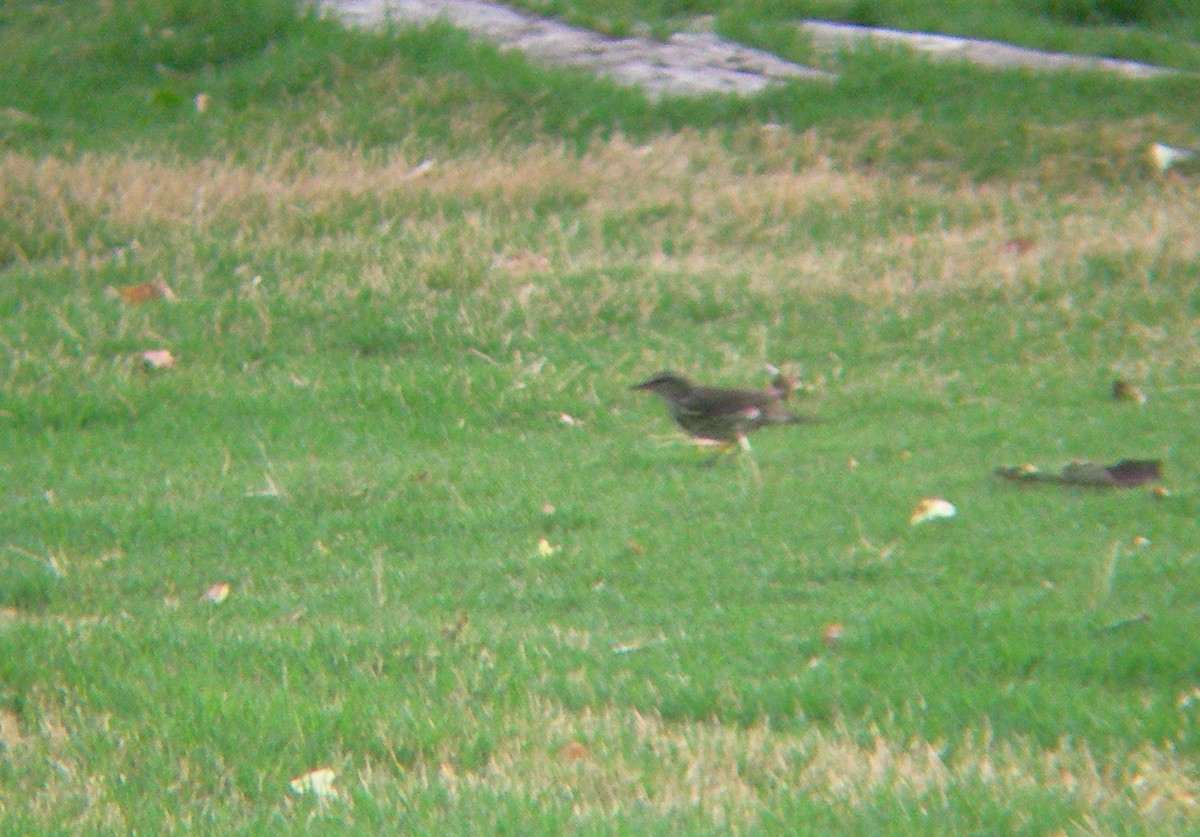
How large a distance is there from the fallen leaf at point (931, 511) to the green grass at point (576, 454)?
63 mm

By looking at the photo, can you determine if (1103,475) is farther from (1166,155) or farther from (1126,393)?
(1166,155)

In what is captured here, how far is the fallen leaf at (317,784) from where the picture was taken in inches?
162

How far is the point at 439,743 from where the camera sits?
174 inches

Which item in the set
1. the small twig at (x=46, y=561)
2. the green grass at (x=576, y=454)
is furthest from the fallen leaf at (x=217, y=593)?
the small twig at (x=46, y=561)

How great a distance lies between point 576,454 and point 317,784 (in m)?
3.42

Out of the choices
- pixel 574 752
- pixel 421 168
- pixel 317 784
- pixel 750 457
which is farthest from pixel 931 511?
pixel 421 168

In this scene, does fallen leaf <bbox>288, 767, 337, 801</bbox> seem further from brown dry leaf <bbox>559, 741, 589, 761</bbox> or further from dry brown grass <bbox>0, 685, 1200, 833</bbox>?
brown dry leaf <bbox>559, 741, 589, 761</bbox>

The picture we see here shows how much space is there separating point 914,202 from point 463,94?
4.05 metres

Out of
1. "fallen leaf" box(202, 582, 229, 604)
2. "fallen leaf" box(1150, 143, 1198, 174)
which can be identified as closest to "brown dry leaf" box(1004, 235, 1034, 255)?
"fallen leaf" box(1150, 143, 1198, 174)

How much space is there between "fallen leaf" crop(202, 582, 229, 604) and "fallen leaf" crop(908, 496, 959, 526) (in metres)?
2.53

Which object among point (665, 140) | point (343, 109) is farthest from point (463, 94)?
point (665, 140)

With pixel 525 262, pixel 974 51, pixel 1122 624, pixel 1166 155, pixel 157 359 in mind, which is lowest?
pixel 157 359

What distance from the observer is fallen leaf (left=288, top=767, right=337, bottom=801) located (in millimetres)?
4121

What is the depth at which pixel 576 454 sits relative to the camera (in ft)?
24.5
